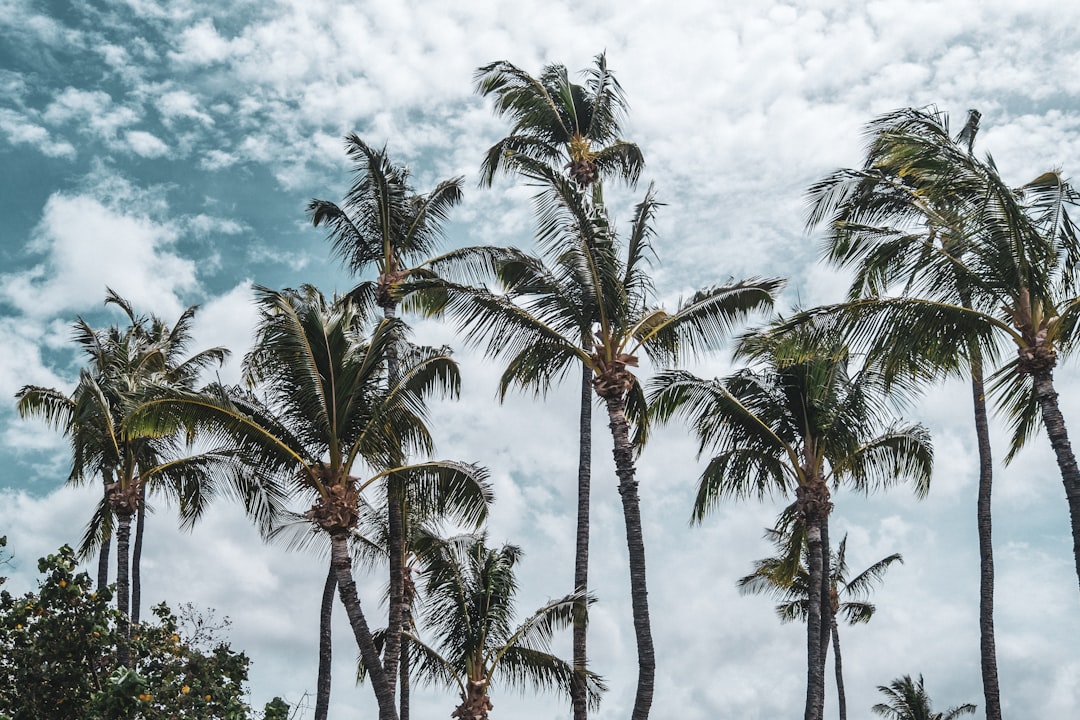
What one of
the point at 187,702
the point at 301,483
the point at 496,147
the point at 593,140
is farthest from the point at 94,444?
the point at 593,140

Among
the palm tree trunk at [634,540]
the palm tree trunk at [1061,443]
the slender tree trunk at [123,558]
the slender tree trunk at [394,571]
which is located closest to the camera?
the palm tree trunk at [1061,443]

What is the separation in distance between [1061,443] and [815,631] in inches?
309

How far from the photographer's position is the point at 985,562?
→ 70.8 ft

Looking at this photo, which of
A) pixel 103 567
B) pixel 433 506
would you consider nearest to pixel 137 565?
pixel 103 567

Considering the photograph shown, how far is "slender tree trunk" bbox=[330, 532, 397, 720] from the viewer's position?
54.2ft

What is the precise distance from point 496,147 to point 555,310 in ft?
30.5

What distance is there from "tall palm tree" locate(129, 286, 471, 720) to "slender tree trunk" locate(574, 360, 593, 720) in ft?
14.8

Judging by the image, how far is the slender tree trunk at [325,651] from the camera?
79.5 ft

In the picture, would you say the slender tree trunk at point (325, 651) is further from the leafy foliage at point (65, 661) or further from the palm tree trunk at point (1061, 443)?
the palm tree trunk at point (1061, 443)

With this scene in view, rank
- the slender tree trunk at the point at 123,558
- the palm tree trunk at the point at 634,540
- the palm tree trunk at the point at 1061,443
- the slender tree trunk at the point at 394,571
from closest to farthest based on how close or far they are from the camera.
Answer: the palm tree trunk at the point at 1061,443 → the palm tree trunk at the point at 634,540 → the slender tree trunk at the point at 394,571 → the slender tree trunk at the point at 123,558

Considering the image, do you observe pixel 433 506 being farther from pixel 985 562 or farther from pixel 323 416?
pixel 985 562

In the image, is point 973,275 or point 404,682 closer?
point 973,275

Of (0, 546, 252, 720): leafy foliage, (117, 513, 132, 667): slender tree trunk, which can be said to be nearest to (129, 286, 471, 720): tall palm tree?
(0, 546, 252, 720): leafy foliage

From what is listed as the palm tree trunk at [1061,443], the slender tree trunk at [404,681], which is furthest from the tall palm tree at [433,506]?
the palm tree trunk at [1061,443]
